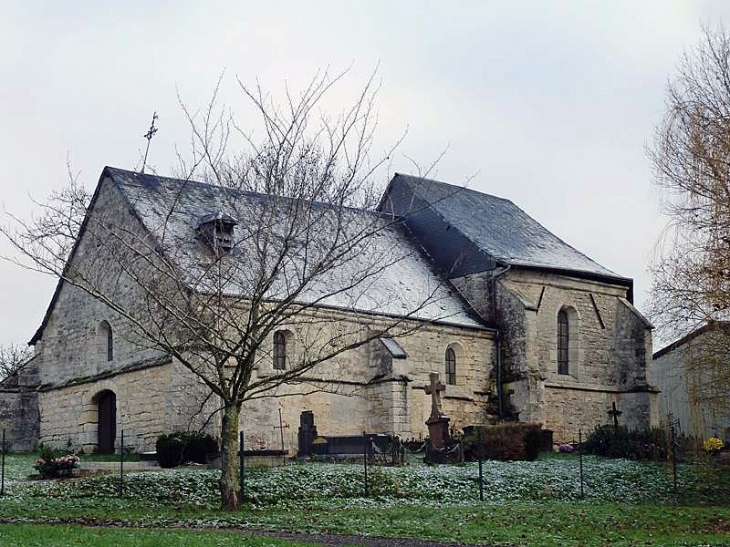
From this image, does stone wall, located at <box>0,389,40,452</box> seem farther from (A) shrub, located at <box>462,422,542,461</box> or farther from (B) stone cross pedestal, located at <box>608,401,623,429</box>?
(B) stone cross pedestal, located at <box>608,401,623,429</box>

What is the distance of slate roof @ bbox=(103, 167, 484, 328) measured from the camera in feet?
98.2

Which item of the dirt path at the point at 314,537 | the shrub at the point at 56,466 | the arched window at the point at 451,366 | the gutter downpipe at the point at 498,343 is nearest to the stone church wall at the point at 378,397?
the arched window at the point at 451,366

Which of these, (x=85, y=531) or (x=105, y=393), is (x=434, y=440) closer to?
(x=105, y=393)

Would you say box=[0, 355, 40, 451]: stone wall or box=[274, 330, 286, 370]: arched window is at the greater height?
box=[274, 330, 286, 370]: arched window

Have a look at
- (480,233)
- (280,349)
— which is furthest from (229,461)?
(480,233)

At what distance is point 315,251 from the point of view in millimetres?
29938

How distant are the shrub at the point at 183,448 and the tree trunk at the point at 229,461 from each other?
5.63 m

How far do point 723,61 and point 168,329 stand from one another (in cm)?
1444

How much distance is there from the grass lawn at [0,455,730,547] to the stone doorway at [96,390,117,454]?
8.40 feet

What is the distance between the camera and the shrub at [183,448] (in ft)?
85.0

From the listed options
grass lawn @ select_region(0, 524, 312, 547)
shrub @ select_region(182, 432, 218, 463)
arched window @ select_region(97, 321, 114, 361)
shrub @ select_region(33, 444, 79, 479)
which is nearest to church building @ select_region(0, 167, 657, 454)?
arched window @ select_region(97, 321, 114, 361)

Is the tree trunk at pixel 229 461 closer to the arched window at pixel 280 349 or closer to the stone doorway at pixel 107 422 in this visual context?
the arched window at pixel 280 349

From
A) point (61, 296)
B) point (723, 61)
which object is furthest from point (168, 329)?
point (723, 61)

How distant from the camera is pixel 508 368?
3528 cm
